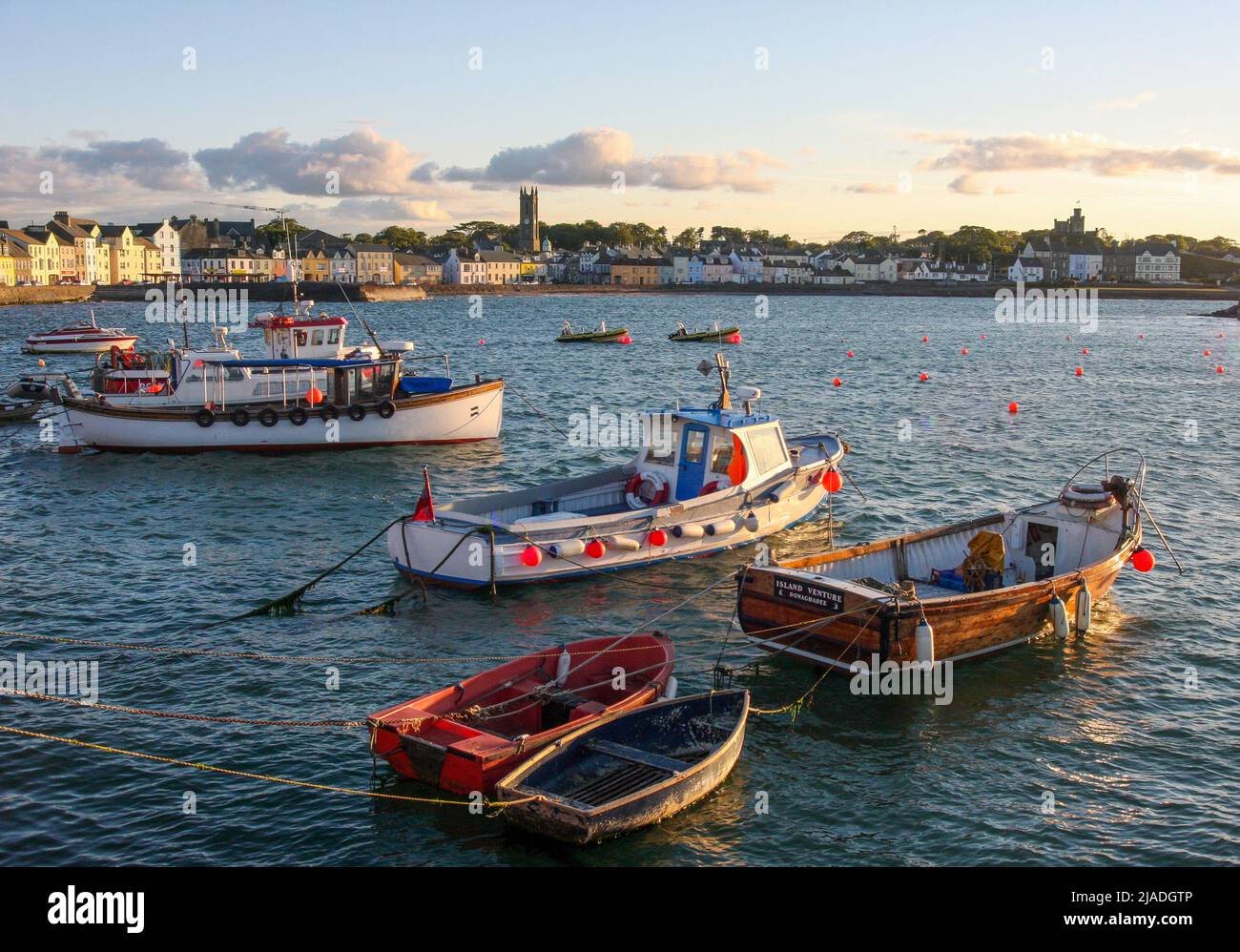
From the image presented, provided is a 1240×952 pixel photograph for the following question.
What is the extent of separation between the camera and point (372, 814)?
1332cm

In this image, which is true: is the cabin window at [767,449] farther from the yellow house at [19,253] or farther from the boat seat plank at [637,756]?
the yellow house at [19,253]

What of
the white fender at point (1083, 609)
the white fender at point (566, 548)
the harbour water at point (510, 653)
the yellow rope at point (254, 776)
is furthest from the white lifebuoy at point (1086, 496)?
the yellow rope at point (254, 776)

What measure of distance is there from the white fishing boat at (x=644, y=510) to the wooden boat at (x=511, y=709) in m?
5.44

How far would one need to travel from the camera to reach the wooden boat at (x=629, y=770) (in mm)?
12297

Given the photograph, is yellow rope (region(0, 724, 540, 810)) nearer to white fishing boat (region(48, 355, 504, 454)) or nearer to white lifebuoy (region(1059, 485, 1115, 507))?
white lifebuoy (region(1059, 485, 1115, 507))

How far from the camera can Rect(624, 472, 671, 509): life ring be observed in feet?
80.6

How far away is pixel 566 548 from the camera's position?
21.8 m

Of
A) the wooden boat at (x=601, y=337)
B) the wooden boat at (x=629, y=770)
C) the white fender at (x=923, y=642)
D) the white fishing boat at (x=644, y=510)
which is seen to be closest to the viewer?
the wooden boat at (x=629, y=770)

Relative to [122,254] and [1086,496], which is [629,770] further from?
[122,254]

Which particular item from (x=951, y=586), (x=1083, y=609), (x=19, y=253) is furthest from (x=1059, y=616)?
(x=19, y=253)

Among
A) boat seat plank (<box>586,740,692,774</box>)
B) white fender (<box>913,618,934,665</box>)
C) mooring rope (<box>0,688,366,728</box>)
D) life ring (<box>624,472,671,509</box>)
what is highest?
life ring (<box>624,472,671,509</box>)

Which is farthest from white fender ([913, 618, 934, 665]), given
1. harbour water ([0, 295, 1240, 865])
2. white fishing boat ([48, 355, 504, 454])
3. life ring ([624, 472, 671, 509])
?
white fishing boat ([48, 355, 504, 454])

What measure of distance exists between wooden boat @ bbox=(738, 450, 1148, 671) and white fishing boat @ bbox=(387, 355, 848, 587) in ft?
14.7
